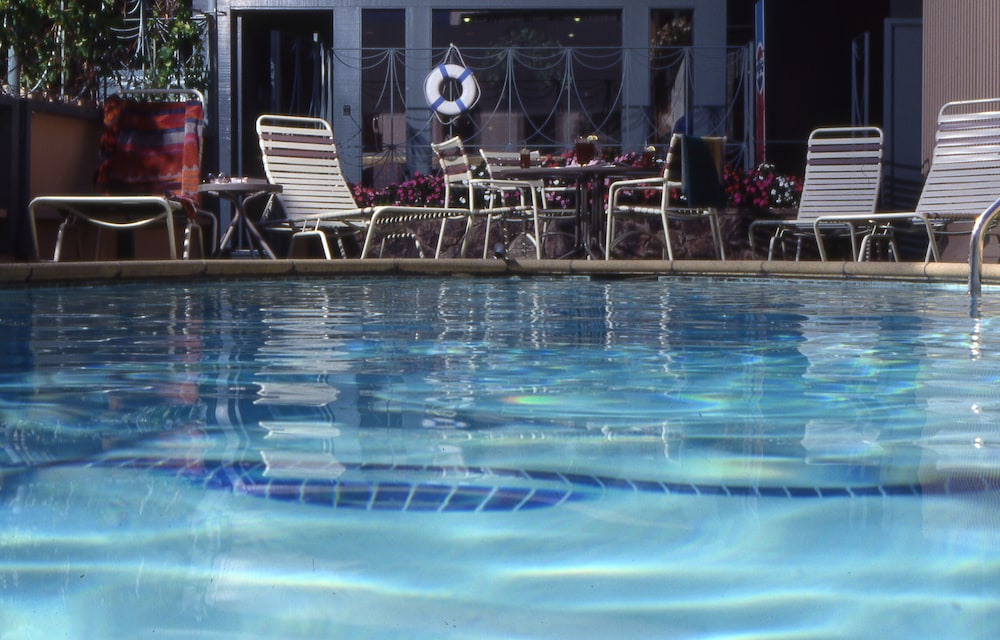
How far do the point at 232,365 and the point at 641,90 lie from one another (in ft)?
30.2

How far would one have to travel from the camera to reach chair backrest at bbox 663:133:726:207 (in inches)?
273

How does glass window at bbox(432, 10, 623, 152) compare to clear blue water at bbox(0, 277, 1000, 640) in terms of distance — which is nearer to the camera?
clear blue water at bbox(0, 277, 1000, 640)

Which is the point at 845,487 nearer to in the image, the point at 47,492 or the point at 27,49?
the point at 47,492

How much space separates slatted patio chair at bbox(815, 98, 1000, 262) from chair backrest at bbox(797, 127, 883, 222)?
0.42m

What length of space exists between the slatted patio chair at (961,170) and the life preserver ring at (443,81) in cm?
445

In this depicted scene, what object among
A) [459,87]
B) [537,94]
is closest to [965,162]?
[537,94]

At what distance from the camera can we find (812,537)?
1.14 meters

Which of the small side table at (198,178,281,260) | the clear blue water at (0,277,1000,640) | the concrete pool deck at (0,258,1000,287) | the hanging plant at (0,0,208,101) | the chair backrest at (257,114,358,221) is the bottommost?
the clear blue water at (0,277,1000,640)

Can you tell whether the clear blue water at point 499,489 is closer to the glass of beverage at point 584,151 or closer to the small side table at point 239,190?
the small side table at point 239,190

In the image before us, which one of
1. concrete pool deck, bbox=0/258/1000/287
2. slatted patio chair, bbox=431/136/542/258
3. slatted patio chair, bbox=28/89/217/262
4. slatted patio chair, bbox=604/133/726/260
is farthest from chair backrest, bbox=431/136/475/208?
concrete pool deck, bbox=0/258/1000/287

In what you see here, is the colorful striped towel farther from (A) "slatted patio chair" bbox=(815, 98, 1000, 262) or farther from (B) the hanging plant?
(A) "slatted patio chair" bbox=(815, 98, 1000, 262)

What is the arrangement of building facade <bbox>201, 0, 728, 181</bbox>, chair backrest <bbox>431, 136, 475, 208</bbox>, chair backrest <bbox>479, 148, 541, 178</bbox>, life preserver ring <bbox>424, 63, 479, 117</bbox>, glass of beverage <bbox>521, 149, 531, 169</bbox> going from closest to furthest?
glass of beverage <bbox>521, 149, 531, 169</bbox>, chair backrest <bbox>431, 136, 475, 208</bbox>, chair backrest <bbox>479, 148, 541, 178</bbox>, life preserver ring <bbox>424, 63, 479, 117</bbox>, building facade <bbox>201, 0, 728, 181</bbox>

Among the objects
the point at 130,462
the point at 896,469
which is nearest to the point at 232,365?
the point at 130,462

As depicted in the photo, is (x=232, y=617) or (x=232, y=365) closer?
(x=232, y=617)
